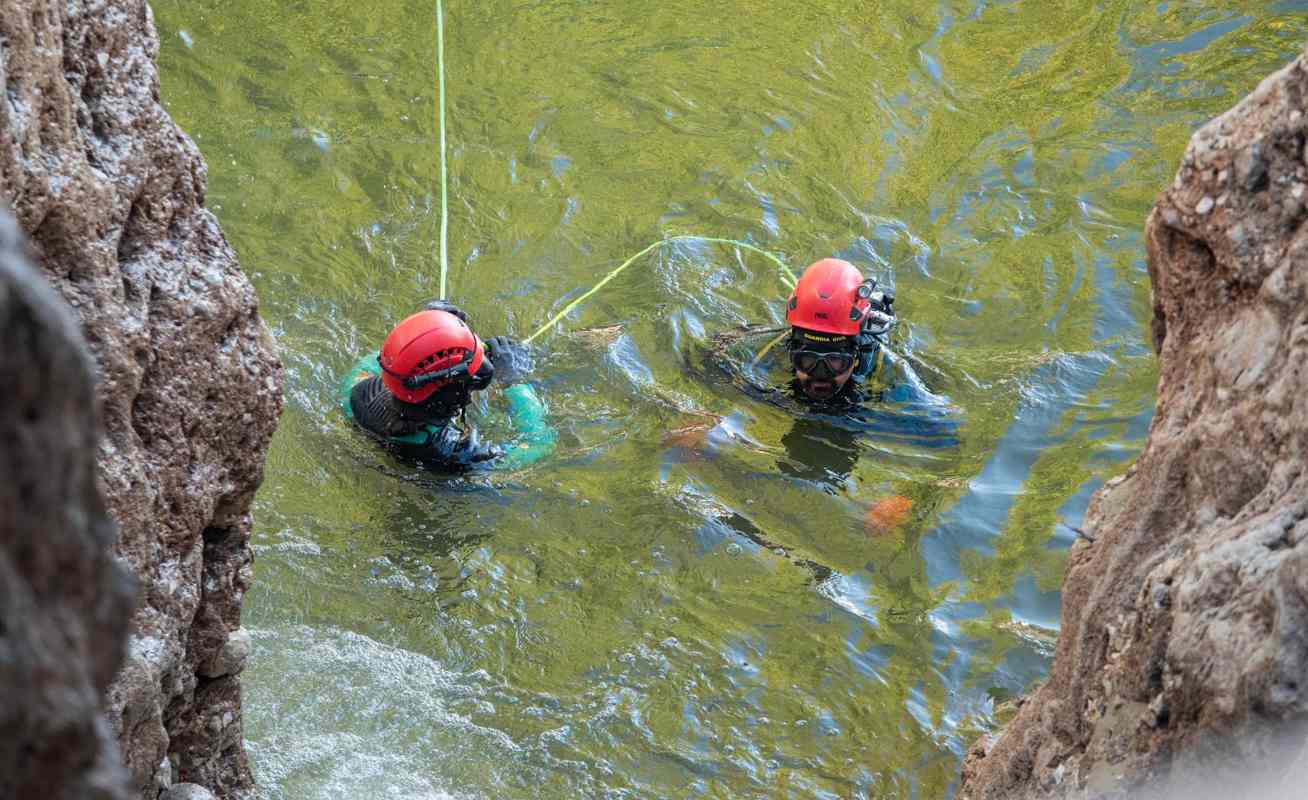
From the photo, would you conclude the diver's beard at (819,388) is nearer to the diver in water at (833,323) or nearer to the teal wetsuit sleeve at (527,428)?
the diver in water at (833,323)

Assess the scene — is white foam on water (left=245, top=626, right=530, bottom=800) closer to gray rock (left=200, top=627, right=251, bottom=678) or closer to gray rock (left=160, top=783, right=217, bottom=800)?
gray rock (left=200, top=627, right=251, bottom=678)

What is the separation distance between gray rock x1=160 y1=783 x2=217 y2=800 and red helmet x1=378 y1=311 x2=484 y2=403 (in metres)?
2.81

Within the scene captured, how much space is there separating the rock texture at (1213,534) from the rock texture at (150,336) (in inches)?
85.7

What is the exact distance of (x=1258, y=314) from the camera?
2789 mm

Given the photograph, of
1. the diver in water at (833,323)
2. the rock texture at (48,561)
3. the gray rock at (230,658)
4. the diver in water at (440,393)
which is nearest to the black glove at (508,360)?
the diver in water at (440,393)

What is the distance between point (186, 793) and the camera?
3.45m

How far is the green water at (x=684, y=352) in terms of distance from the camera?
548 cm

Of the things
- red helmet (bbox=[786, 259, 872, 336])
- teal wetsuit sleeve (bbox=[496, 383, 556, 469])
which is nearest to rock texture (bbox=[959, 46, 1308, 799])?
red helmet (bbox=[786, 259, 872, 336])

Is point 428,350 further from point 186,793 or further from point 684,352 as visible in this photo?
point 186,793

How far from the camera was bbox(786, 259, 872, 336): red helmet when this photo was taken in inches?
276

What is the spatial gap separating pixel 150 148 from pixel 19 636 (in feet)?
8.20

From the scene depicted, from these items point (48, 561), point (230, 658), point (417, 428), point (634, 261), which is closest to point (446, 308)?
point (417, 428)

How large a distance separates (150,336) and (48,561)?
2.22m

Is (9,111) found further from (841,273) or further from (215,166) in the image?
(215,166)
